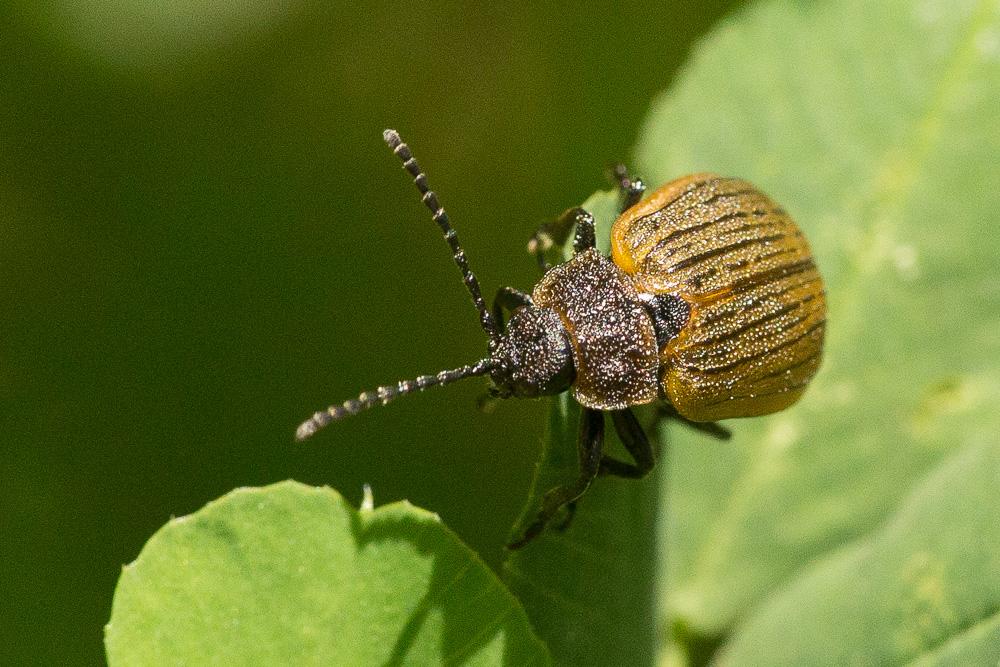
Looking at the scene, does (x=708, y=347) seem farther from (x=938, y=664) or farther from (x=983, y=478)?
(x=938, y=664)

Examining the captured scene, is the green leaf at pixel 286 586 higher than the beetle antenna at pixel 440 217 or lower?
lower

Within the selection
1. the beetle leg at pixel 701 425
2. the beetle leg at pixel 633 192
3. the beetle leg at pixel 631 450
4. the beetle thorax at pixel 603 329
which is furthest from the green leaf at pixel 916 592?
the beetle leg at pixel 633 192

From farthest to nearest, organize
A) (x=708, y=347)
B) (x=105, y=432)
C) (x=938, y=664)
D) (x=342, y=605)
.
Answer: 1. (x=105, y=432)
2. (x=708, y=347)
3. (x=938, y=664)
4. (x=342, y=605)

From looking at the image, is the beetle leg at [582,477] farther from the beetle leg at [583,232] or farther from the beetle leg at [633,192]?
the beetle leg at [633,192]

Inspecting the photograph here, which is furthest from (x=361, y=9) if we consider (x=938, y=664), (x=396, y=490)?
(x=938, y=664)

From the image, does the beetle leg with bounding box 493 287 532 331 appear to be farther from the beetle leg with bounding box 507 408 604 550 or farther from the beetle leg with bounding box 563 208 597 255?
the beetle leg with bounding box 507 408 604 550
